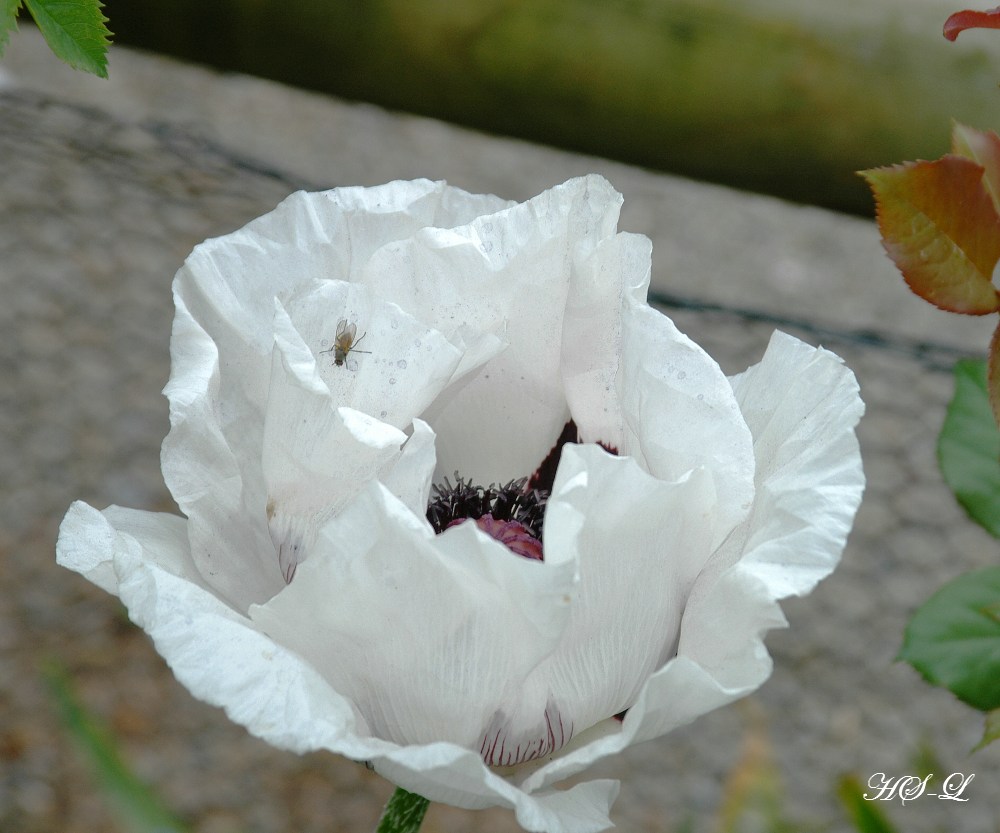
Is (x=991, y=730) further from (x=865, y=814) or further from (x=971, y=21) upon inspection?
(x=971, y=21)

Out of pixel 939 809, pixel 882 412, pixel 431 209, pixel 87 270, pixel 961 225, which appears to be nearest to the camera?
pixel 961 225

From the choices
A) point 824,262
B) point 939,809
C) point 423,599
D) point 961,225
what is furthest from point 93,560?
point 824,262

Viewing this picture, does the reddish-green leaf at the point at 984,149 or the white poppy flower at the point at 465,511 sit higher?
the reddish-green leaf at the point at 984,149

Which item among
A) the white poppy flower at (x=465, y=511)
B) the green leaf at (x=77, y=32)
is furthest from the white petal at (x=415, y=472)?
the green leaf at (x=77, y=32)

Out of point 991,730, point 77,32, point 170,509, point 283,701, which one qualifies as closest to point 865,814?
point 991,730

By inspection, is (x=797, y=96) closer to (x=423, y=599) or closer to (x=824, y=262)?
(x=423, y=599)

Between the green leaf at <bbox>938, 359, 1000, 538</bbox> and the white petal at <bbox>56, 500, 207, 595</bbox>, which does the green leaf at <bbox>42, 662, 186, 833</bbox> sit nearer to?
the white petal at <bbox>56, 500, 207, 595</bbox>

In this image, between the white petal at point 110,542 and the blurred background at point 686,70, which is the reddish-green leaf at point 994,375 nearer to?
the blurred background at point 686,70
